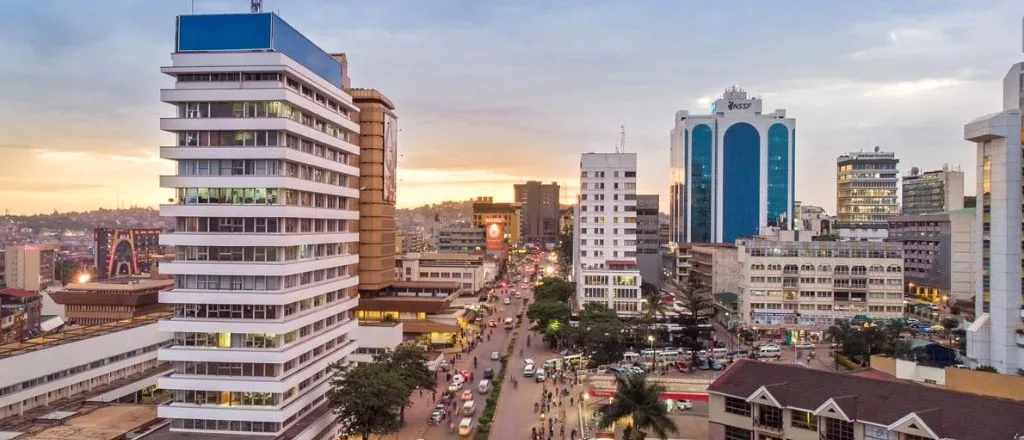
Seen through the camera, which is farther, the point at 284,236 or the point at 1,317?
the point at 1,317

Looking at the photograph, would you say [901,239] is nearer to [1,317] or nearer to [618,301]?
[618,301]

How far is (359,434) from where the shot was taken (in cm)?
3697

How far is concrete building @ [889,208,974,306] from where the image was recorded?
8869 centimetres

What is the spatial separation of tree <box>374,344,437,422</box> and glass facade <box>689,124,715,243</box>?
99.3 meters

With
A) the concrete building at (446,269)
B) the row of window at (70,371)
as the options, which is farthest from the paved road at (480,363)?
the row of window at (70,371)

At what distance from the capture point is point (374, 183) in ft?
218

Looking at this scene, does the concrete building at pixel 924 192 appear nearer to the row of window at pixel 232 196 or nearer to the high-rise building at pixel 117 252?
the row of window at pixel 232 196

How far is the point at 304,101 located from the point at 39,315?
191 ft

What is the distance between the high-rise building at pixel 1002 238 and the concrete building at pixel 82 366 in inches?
2204

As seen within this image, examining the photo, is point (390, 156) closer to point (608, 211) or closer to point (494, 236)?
point (608, 211)

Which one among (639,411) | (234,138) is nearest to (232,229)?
(234,138)

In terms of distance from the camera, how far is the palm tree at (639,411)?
106ft

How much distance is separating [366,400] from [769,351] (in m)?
40.4

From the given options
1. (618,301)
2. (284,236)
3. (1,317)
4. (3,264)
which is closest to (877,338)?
(618,301)
